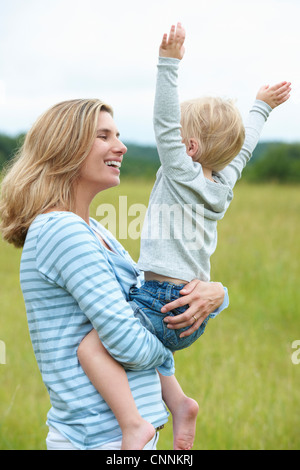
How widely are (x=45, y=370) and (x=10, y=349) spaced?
3957 mm

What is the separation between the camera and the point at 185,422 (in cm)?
235

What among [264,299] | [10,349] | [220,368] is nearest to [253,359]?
[220,368]

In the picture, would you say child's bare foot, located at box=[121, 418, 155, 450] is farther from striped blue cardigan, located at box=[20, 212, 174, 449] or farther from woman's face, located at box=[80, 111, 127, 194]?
woman's face, located at box=[80, 111, 127, 194]

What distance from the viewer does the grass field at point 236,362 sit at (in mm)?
4277

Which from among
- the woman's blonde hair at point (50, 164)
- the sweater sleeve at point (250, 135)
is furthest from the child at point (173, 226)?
the woman's blonde hair at point (50, 164)

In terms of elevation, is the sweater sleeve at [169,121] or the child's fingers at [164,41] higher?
the child's fingers at [164,41]

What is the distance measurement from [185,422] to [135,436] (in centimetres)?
50

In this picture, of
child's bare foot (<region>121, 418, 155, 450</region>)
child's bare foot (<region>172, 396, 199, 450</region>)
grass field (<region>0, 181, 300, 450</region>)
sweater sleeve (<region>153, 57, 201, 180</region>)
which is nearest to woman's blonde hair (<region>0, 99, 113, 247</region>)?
sweater sleeve (<region>153, 57, 201, 180</region>)

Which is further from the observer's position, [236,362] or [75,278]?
[236,362]

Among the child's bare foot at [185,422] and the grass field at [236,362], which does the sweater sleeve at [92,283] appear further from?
the grass field at [236,362]

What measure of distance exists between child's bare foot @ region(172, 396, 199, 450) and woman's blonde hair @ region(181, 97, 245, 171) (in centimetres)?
89

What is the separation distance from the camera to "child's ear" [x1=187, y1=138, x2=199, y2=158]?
7.12 feet

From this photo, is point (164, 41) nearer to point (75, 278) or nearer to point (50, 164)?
point (50, 164)

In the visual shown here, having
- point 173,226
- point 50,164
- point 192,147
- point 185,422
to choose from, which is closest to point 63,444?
point 185,422
